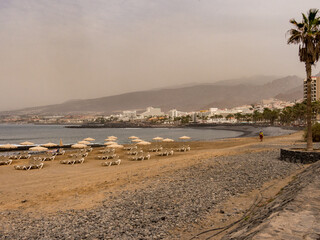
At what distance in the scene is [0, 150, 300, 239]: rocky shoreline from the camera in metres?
6.97

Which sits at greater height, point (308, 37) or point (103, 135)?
point (308, 37)

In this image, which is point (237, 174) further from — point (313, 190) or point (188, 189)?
point (313, 190)

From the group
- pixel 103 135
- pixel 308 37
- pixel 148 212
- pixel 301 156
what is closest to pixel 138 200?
pixel 148 212

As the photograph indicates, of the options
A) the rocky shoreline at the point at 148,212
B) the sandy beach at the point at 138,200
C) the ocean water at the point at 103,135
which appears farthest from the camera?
the ocean water at the point at 103,135

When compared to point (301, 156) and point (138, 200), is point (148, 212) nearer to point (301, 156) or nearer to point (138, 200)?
point (138, 200)

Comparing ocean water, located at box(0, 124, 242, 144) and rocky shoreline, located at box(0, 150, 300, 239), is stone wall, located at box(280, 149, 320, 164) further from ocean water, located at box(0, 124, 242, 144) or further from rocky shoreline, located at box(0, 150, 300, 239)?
ocean water, located at box(0, 124, 242, 144)

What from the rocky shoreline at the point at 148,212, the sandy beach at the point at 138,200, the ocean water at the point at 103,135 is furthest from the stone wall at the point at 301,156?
the ocean water at the point at 103,135

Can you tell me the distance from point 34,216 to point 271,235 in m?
8.12

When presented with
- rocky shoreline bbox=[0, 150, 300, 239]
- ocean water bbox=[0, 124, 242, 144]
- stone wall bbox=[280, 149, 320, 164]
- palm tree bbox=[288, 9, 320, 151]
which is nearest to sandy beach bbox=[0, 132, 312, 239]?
rocky shoreline bbox=[0, 150, 300, 239]

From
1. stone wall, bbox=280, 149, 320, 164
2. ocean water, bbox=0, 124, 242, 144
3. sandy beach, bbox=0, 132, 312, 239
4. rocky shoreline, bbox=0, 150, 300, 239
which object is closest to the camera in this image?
rocky shoreline, bbox=0, 150, 300, 239

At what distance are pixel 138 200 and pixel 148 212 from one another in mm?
1404

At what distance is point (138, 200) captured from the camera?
31.2 feet

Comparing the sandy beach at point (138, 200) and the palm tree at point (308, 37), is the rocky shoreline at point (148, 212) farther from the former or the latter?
the palm tree at point (308, 37)

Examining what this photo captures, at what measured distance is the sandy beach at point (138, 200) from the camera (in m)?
7.17
